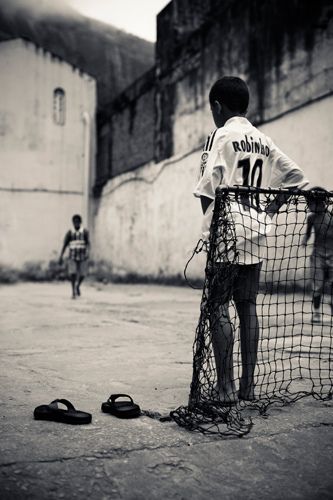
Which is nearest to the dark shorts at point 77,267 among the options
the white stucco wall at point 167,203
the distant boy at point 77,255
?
the distant boy at point 77,255

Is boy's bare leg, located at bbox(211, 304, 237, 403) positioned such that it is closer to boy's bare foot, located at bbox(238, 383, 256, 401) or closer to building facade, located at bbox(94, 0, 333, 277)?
boy's bare foot, located at bbox(238, 383, 256, 401)

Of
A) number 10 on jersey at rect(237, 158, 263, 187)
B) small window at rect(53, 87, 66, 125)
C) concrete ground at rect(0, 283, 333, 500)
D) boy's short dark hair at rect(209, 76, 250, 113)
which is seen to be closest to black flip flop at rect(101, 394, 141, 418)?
concrete ground at rect(0, 283, 333, 500)

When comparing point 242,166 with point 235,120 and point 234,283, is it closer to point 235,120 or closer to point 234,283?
point 235,120

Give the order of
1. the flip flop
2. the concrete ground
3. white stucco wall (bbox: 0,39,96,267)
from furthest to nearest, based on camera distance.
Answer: white stucco wall (bbox: 0,39,96,267) → the flip flop → the concrete ground

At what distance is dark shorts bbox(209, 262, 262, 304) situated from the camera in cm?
264

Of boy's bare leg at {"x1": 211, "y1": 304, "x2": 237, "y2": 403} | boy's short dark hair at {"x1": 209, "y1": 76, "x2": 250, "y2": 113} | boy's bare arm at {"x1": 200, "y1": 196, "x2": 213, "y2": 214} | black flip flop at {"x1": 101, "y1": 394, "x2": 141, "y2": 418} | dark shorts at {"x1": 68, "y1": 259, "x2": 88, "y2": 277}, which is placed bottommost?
black flip flop at {"x1": 101, "y1": 394, "x2": 141, "y2": 418}

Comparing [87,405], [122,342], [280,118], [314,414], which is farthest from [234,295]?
[280,118]

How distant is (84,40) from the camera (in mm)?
34312

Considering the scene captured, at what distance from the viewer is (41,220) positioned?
1877cm

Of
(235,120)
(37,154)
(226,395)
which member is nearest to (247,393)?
(226,395)

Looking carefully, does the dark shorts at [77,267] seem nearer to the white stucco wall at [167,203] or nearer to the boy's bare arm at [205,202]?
the white stucco wall at [167,203]

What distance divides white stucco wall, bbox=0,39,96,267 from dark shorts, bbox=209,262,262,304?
16553mm

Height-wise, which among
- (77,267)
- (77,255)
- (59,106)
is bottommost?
(77,267)

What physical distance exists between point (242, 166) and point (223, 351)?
973 millimetres
